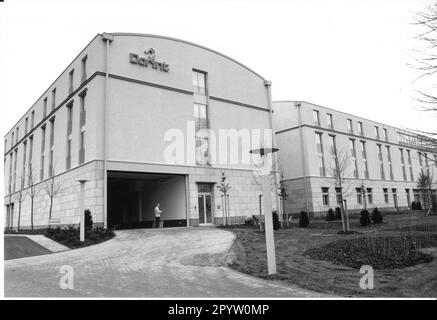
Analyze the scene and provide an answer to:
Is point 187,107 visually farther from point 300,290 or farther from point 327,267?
point 300,290

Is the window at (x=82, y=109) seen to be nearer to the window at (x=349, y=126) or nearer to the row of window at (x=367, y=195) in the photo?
the row of window at (x=367, y=195)

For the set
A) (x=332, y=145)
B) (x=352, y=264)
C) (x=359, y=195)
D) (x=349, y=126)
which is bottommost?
(x=352, y=264)

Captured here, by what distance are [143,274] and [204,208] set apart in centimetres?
1678

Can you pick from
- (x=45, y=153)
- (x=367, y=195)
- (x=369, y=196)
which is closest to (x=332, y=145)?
(x=367, y=195)

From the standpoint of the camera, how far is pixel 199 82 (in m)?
27.4

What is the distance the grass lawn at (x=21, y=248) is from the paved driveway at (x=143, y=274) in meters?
1.00

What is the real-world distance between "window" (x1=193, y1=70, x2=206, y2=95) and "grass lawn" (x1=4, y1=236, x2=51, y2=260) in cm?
1558

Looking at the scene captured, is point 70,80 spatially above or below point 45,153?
above

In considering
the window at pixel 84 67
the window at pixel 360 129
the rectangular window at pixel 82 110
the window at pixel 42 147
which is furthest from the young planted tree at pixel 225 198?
the window at pixel 360 129

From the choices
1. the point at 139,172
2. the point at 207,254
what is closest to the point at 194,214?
the point at 139,172

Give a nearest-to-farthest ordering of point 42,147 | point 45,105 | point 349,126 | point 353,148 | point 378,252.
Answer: point 378,252 → point 42,147 → point 45,105 → point 353,148 → point 349,126

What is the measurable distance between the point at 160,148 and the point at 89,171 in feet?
15.6

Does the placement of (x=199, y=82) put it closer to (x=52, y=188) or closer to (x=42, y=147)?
(x=52, y=188)

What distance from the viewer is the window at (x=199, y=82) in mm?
27047
